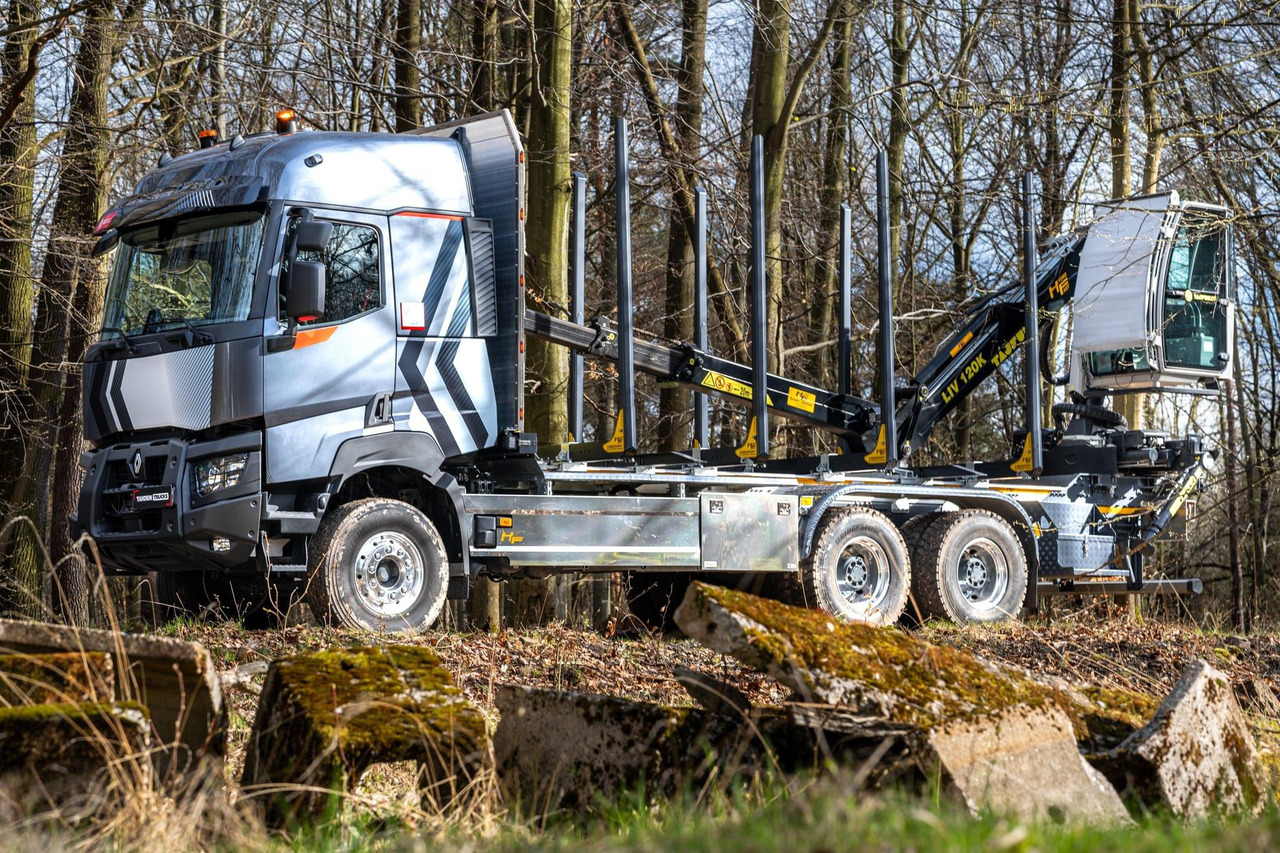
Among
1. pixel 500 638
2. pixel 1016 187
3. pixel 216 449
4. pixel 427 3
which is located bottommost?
pixel 500 638

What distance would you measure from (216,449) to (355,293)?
1.39 metres

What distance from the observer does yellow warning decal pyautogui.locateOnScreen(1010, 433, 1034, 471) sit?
12.5m

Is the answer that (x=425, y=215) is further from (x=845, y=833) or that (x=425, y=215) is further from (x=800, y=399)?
(x=845, y=833)

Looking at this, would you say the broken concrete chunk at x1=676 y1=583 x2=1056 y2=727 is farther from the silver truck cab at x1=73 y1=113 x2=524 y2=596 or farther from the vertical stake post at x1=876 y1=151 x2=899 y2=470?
the vertical stake post at x1=876 y1=151 x2=899 y2=470

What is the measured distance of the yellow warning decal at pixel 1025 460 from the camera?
493 inches

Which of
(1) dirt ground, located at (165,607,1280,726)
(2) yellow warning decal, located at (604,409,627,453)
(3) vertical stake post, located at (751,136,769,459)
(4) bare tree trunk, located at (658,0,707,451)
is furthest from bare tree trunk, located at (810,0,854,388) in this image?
(1) dirt ground, located at (165,607,1280,726)

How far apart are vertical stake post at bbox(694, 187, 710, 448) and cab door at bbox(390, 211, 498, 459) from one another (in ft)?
6.71

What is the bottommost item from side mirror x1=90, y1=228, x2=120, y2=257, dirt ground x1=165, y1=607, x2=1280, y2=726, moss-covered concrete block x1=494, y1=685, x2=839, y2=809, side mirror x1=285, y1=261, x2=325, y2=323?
dirt ground x1=165, y1=607, x2=1280, y2=726

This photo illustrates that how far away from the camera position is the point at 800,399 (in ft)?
39.6

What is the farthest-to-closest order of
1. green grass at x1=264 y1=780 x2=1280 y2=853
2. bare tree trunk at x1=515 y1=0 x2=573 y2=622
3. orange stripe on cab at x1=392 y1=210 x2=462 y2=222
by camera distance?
1. bare tree trunk at x1=515 y1=0 x2=573 y2=622
2. orange stripe on cab at x1=392 y1=210 x2=462 y2=222
3. green grass at x1=264 y1=780 x2=1280 y2=853

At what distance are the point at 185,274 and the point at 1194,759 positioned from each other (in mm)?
7084

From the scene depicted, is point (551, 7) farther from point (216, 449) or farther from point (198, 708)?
point (198, 708)

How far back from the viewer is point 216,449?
8.79 m

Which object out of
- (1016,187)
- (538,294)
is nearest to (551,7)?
(538,294)
